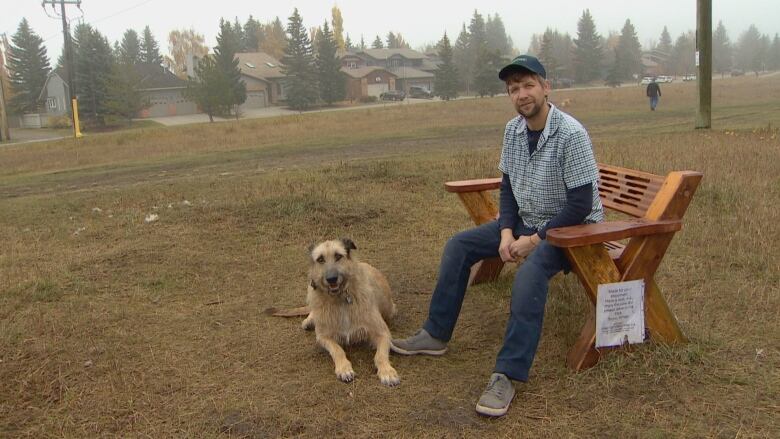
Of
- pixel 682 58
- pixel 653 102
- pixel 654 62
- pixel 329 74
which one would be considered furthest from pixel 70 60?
pixel 654 62

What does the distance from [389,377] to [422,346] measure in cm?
42

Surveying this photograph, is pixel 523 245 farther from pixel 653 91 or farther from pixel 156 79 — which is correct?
pixel 156 79

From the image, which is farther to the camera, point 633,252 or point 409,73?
point 409,73

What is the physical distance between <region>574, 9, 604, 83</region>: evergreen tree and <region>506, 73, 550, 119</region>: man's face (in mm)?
96301

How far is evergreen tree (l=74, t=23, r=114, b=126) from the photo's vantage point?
5075cm

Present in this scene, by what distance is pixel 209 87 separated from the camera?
174 feet

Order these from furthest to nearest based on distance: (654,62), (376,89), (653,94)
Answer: (654,62) < (376,89) < (653,94)

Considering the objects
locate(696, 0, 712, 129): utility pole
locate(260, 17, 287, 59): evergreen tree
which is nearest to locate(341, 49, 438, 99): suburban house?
locate(260, 17, 287, 59): evergreen tree

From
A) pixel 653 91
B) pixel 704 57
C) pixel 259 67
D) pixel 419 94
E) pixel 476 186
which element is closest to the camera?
pixel 476 186

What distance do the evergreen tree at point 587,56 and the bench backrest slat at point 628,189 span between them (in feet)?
312

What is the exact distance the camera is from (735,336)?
12.7 feet

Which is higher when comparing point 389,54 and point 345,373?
point 389,54

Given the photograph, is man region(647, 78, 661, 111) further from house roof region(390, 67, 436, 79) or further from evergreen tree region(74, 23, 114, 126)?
house roof region(390, 67, 436, 79)

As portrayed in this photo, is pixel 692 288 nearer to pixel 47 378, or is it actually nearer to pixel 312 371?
pixel 312 371
